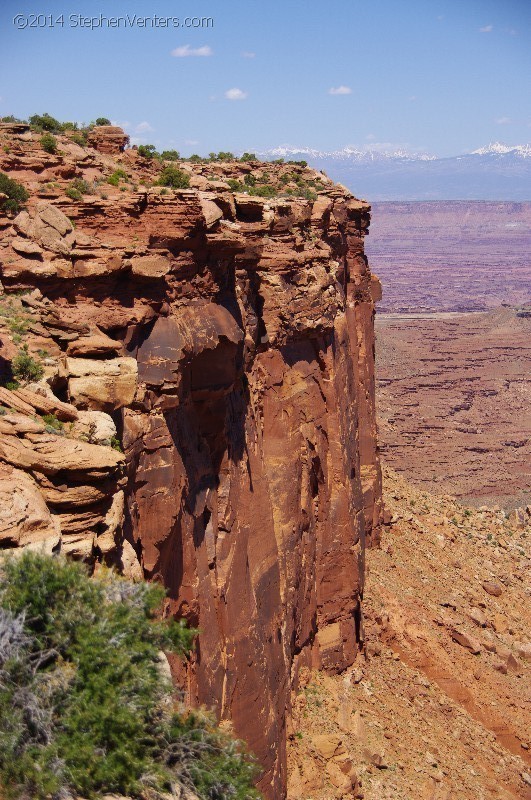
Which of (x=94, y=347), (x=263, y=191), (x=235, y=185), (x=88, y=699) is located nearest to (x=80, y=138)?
(x=235, y=185)

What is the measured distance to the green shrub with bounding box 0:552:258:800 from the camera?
755 cm

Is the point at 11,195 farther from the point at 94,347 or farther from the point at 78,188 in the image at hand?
the point at 94,347

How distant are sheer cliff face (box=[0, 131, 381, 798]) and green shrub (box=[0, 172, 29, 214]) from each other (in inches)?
9.9

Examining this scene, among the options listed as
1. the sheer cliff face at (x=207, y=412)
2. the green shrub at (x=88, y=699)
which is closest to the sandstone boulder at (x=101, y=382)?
the sheer cliff face at (x=207, y=412)

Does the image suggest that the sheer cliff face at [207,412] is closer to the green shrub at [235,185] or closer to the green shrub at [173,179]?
the green shrub at [173,179]

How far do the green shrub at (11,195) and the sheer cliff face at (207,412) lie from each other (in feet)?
0.82

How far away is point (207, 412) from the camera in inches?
670

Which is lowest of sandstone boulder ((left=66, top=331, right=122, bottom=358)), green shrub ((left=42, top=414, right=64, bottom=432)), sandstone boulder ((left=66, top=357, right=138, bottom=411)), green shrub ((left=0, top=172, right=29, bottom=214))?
green shrub ((left=42, top=414, right=64, bottom=432))

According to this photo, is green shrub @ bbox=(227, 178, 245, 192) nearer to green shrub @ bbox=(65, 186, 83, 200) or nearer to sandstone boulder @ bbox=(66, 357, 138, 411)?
green shrub @ bbox=(65, 186, 83, 200)

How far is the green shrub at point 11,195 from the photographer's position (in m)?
14.0

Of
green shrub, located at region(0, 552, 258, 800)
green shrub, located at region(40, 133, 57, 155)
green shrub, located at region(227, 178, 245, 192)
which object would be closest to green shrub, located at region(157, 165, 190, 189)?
green shrub, located at region(40, 133, 57, 155)

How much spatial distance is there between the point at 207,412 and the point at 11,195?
5294 mm

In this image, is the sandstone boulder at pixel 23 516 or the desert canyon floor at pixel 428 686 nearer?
the sandstone boulder at pixel 23 516

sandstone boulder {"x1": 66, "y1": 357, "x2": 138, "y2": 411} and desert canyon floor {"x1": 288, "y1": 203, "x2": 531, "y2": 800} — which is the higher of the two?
sandstone boulder {"x1": 66, "y1": 357, "x2": 138, "y2": 411}
